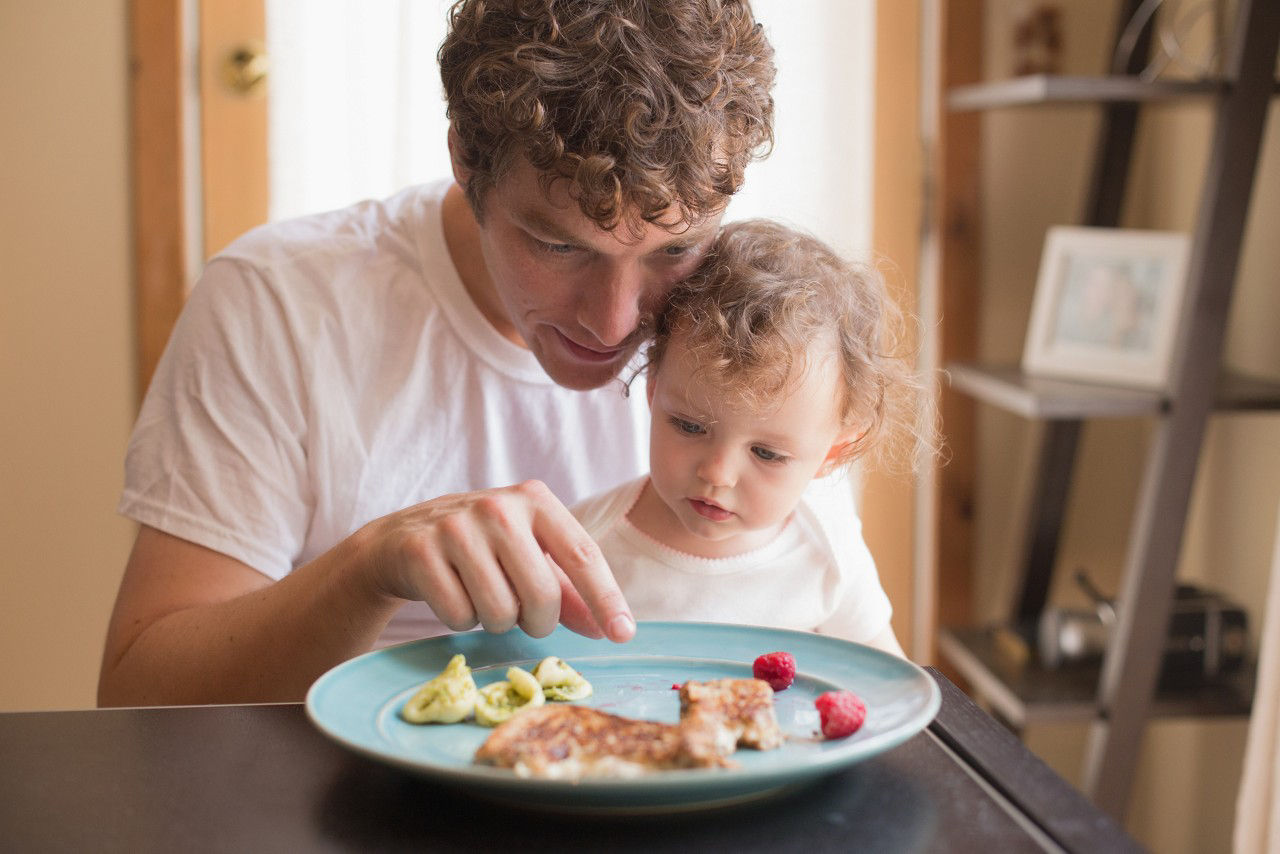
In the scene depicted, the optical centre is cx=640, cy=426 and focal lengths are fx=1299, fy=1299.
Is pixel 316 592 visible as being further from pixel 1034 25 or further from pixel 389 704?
pixel 1034 25

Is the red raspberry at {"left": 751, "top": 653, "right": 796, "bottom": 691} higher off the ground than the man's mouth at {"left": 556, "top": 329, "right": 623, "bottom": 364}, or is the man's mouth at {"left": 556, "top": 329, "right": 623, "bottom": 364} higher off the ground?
the man's mouth at {"left": 556, "top": 329, "right": 623, "bottom": 364}

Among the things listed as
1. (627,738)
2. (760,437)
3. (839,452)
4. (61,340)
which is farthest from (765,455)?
(61,340)

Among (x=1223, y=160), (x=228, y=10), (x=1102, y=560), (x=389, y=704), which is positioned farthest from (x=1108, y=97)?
(x=389, y=704)

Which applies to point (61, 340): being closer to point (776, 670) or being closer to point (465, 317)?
point (465, 317)

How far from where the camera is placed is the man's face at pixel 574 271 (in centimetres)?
106

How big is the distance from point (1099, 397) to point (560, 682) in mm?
1393

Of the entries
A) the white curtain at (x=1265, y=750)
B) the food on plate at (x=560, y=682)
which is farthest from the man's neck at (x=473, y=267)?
the white curtain at (x=1265, y=750)

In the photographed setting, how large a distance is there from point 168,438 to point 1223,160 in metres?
1.47

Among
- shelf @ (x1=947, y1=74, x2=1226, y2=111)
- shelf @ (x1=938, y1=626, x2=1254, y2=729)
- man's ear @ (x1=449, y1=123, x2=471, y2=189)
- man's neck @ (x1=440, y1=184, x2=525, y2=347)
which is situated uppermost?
shelf @ (x1=947, y1=74, x2=1226, y2=111)

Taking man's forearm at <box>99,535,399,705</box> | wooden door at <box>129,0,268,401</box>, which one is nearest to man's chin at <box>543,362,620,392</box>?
man's forearm at <box>99,535,399,705</box>

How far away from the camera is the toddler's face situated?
3.84 ft

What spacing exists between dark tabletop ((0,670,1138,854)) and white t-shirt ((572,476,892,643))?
541mm

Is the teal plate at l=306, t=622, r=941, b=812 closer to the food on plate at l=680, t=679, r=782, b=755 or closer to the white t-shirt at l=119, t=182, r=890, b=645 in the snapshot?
the food on plate at l=680, t=679, r=782, b=755

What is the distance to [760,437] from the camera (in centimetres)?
118
